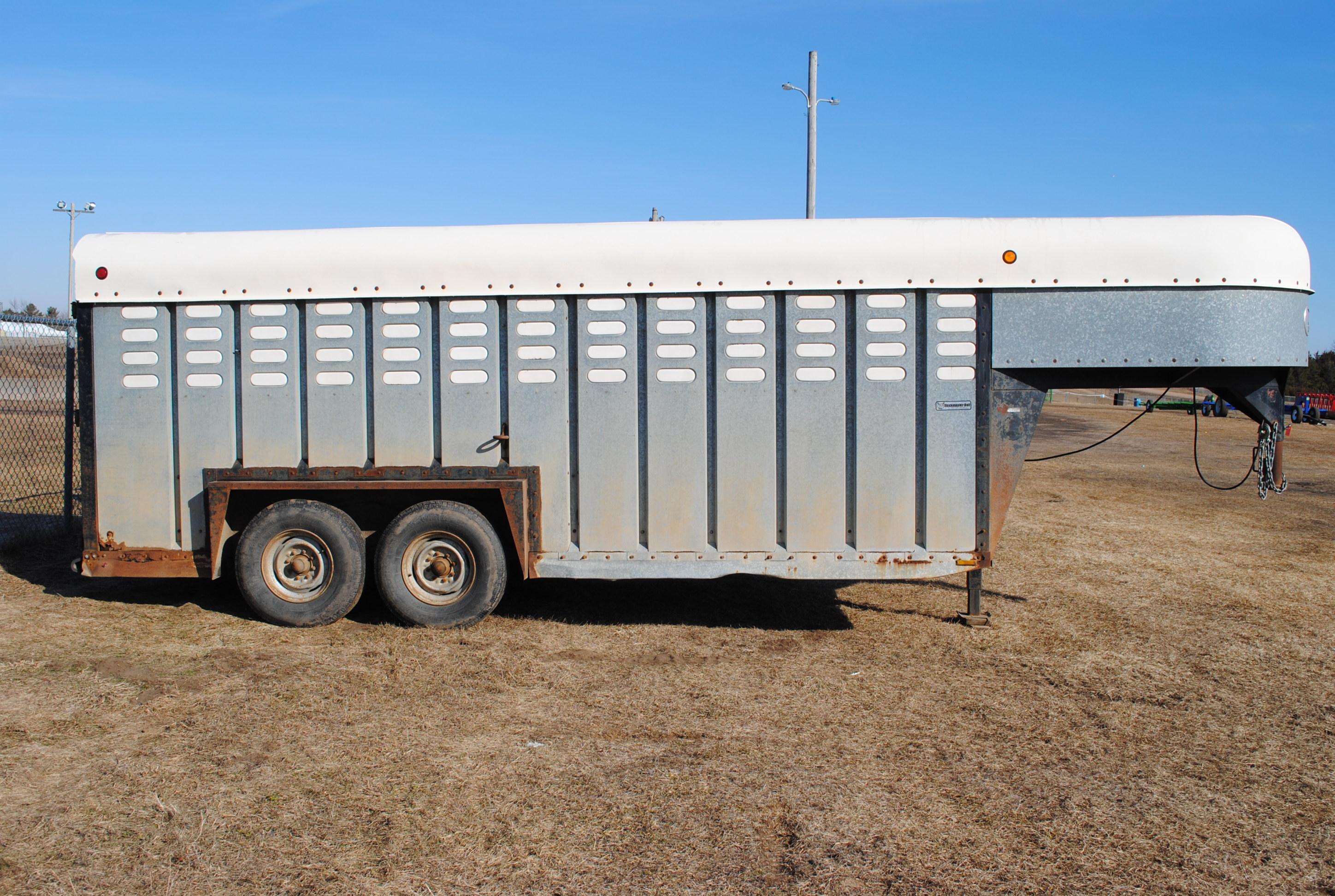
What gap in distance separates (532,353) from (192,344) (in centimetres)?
244

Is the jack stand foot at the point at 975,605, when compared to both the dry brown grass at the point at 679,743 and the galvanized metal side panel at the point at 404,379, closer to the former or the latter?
the dry brown grass at the point at 679,743

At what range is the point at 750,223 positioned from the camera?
6.83 metres

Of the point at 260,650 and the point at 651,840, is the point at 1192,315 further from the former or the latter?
the point at 260,650

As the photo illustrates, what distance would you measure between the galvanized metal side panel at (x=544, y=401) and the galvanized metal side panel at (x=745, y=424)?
105cm

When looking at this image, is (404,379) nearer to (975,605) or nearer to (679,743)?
(679,743)

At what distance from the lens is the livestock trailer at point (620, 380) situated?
6.71 metres

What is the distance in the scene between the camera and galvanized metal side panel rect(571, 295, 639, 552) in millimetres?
6871

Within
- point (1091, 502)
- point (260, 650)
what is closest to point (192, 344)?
point (260, 650)

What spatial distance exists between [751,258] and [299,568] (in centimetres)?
391

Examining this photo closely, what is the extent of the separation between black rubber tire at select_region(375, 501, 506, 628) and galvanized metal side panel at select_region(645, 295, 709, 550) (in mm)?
1157

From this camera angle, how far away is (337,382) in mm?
7020

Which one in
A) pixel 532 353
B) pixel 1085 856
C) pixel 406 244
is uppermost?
pixel 406 244

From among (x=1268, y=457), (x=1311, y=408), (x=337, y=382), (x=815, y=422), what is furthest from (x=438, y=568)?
(x=1311, y=408)

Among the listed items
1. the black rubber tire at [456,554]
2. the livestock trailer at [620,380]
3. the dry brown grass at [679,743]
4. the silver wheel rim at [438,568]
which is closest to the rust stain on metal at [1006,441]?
the livestock trailer at [620,380]
